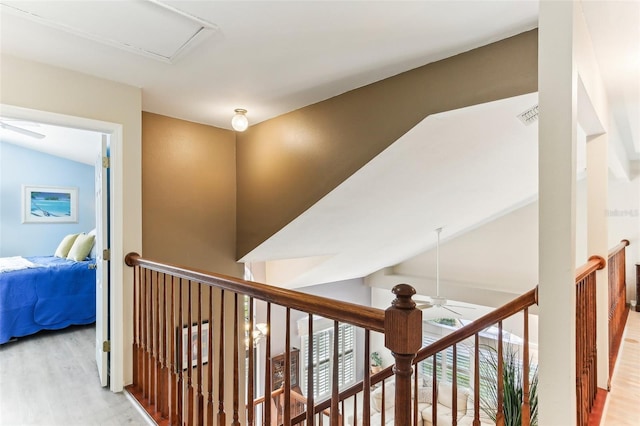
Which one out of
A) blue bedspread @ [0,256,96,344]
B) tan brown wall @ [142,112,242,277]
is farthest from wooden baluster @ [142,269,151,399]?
blue bedspread @ [0,256,96,344]

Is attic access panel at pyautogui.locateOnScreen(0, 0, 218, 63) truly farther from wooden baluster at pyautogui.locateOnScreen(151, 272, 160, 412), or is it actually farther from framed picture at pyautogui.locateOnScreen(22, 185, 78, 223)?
framed picture at pyautogui.locateOnScreen(22, 185, 78, 223)

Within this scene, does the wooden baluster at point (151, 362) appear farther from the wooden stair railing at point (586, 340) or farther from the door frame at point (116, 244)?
the wooden stair railing at point (586, 340)

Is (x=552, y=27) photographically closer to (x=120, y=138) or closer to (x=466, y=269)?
(x=120, y=138)

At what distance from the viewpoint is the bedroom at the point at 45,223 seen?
3689mm

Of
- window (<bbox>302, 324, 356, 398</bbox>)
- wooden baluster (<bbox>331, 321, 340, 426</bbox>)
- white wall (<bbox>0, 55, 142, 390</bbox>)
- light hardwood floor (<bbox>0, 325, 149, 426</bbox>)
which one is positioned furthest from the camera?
window (<bbox>302, 324, 356, 398</bbox>)

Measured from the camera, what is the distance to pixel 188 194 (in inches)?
143

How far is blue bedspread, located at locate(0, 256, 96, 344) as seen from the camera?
139 inches

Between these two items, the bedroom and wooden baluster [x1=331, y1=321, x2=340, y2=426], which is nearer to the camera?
wooden baluster [x1=331, y1=321, x2=340, y2=426]

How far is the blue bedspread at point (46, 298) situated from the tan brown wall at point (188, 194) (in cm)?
81

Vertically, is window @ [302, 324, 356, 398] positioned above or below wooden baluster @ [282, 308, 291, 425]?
below

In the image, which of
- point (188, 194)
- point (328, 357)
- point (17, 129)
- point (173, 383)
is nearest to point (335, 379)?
point (173, 383)

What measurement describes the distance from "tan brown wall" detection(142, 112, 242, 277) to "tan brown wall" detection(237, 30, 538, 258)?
161mm

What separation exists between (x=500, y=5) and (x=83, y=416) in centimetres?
322

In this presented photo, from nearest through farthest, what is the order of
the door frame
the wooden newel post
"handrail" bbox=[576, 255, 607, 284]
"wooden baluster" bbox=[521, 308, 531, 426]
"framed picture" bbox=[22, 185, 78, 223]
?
the wooden newel post < "wooden baluster" bbox=[521, 308, 531, 426] < "handrail" bbox=[576, 255, 607, 284] < the door frame < "framed picture" bbox=[22, 185, 78, 223]
